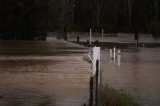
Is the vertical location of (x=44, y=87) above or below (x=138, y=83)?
above

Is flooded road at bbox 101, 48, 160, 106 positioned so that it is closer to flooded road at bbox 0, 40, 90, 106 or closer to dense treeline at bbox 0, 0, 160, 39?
flooded road at bbox 0, 40, 90, 106

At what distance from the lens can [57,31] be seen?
9331 centimetres

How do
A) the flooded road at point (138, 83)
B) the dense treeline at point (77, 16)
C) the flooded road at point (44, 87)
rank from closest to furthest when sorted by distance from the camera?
the flooded road at point (44, 87) < the flooded road at point (138, 83) < the dense treeline at point (77, 16)

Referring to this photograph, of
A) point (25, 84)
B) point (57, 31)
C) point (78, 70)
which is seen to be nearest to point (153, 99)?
point (25, 84)

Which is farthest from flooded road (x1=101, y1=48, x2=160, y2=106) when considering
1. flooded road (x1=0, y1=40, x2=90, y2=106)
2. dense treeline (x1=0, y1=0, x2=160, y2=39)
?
dense treeline (x1=0, y1=0, x2=160, y2=39)

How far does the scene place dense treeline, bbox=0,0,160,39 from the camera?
61875 millimetres

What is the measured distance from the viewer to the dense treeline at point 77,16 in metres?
61.9

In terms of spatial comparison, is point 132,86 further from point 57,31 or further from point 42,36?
point 57,31

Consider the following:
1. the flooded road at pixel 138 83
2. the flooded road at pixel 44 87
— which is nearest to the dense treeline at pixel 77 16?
the flooded road at pixel 138 83

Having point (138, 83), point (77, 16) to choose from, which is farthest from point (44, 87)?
point (77, 16)

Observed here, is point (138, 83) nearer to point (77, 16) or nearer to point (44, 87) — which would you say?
point (44, 87)

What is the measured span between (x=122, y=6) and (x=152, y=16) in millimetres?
7512

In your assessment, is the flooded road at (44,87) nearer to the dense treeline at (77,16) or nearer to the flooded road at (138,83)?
the flooded road at (138,83)

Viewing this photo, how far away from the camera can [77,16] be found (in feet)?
392
